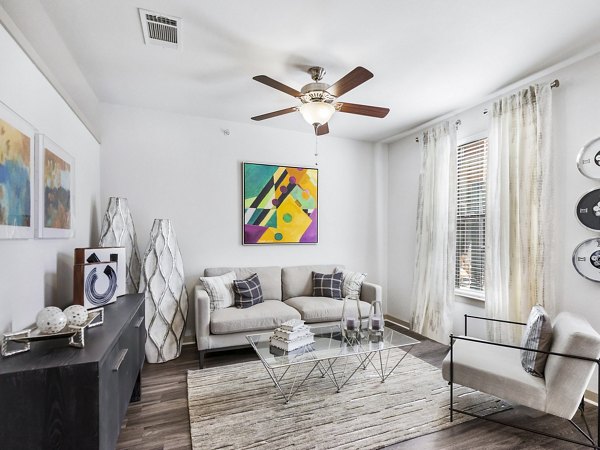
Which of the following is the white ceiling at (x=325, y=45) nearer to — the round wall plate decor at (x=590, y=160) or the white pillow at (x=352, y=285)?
the round wall plate decor at (x=590, y=160)

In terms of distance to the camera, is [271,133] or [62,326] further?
[271,133]

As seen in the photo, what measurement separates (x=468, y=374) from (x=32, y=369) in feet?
8.13

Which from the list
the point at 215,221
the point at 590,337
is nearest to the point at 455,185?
the point at 590,337

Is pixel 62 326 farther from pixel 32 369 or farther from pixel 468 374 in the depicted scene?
pixel 468 374

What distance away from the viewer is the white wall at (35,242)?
1508 mm

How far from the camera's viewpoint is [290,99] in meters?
3.33

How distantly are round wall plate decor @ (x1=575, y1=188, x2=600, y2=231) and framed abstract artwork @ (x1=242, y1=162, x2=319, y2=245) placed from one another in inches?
110

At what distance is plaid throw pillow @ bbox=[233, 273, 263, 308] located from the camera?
345 cm

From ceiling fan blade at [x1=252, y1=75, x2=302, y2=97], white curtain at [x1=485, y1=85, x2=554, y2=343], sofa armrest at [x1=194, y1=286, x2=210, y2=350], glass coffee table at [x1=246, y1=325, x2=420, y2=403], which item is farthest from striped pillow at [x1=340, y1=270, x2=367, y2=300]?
ceiling fan blade at [x1=252, y1=75, x2=302, y2=97]

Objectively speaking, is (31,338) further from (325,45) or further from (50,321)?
(325,45)

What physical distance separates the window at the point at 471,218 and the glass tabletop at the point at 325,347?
4.51ft

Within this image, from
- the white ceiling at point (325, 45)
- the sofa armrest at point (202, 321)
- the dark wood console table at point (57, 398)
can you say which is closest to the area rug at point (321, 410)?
the sofa armrest at point (202, 321)

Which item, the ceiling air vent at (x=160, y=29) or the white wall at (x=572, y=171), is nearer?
the ceiling air vent at (x=160, y=29)

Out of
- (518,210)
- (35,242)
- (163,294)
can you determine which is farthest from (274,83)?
(518,210)
